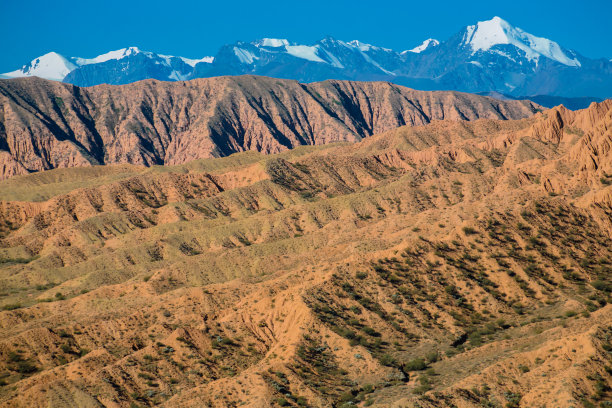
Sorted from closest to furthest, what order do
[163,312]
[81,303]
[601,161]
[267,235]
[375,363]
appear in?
[375,363] < [163,312] < [81,303] < [601,161] < [267,235]

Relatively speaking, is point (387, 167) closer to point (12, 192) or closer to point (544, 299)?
point (12, 192)

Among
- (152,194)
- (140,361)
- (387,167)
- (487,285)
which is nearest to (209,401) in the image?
(140,361)

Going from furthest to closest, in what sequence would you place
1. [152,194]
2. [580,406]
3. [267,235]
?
[152,194] → [267,235] → [580,406]

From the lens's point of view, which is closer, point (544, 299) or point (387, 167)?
point (544, 299)

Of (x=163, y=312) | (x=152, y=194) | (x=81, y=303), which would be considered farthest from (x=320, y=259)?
(x=152, y=194)

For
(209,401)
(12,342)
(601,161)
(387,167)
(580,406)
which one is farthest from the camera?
(387,167)

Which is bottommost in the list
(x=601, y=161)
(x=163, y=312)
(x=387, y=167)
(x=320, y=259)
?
(x=163, y=312)

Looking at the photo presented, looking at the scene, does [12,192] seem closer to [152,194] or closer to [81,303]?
[152,194]

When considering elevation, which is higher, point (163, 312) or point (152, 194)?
point (152, 194)

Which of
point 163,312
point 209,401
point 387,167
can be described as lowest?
point 209,401
